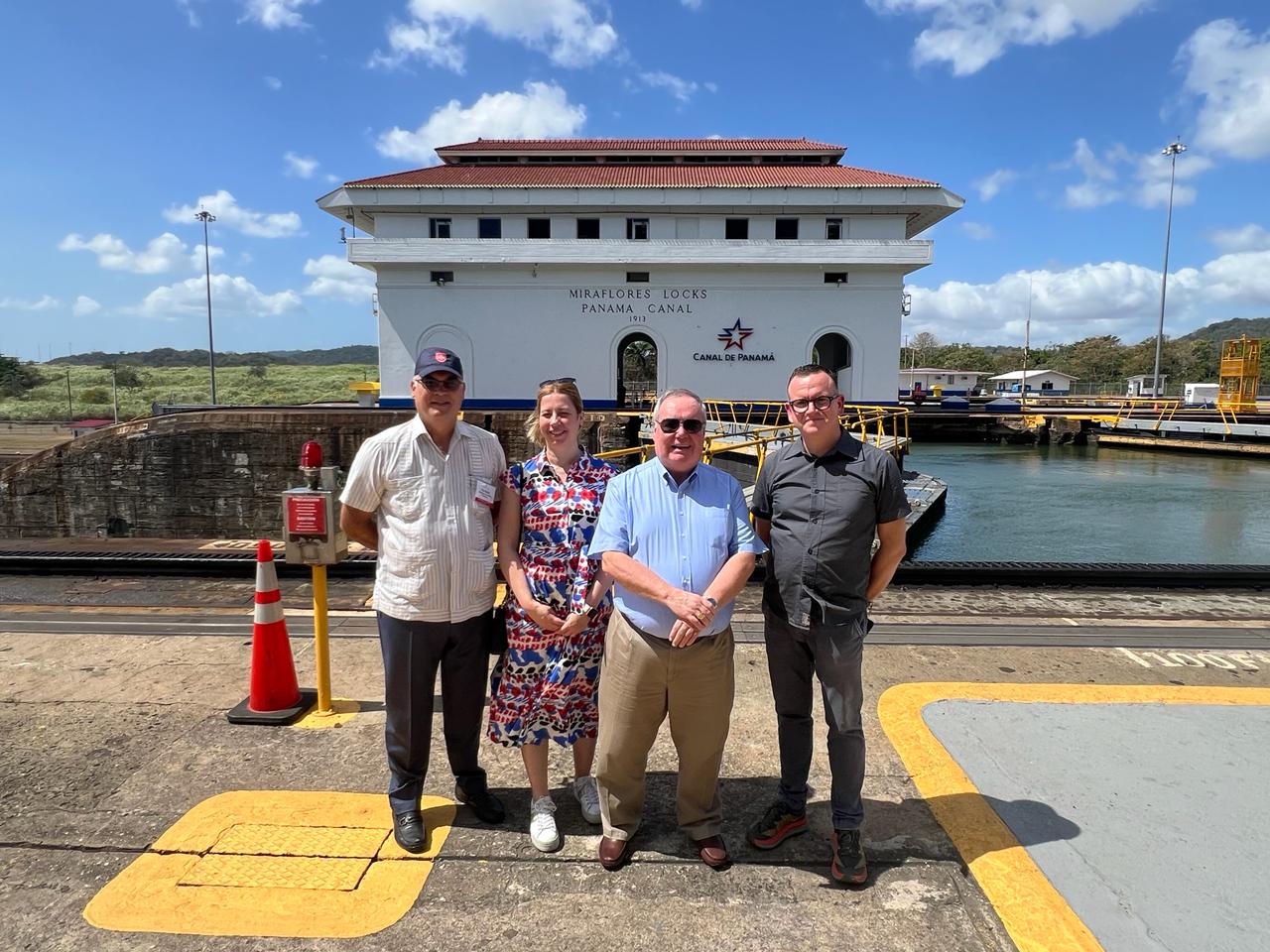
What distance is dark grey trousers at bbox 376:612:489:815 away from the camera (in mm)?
2793

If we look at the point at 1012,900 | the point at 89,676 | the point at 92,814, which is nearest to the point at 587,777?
the point at 1012,900

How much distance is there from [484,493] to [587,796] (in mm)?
1329

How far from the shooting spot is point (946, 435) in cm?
3928

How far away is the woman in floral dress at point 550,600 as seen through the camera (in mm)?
2760

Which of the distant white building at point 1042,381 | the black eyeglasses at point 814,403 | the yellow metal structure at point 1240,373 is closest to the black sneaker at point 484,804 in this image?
the black eyeglasses at point 814,403

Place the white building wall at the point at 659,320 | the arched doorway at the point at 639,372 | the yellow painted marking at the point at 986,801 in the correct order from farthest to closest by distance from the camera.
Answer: the arched doorway at the point at 639,372 < the white building wall at the point at 659,320 < the yellow painted marking at the point at 986,801

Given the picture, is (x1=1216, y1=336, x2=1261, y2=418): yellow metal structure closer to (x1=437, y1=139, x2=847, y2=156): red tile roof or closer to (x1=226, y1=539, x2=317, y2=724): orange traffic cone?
(x1=437, y1=139, x2=847, y2=156): red tile roof

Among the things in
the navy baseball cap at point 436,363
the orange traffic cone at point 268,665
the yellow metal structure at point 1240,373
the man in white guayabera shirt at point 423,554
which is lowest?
the orange traffic cone at point 268,665

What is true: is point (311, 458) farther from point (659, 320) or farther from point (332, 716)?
point (659, 320)

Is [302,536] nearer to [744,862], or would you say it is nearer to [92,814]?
[92,814]

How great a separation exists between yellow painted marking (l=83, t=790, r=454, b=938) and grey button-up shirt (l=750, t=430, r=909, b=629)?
5.65ft

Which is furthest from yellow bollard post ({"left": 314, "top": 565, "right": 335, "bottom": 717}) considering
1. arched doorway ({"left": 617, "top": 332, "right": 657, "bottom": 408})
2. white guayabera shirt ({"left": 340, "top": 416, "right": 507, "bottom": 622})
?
arched doorway ({"left": 617, "top": 332, "right": 657, "bottom": 408})

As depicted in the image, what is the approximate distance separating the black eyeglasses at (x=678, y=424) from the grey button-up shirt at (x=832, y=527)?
0.43m

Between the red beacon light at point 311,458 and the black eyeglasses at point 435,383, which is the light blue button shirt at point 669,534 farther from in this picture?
the red beacon light at point 311,458
